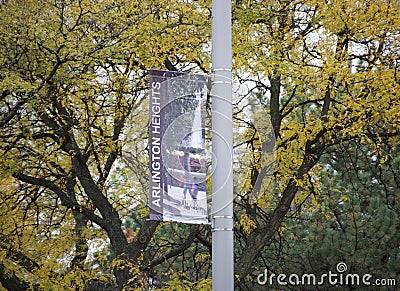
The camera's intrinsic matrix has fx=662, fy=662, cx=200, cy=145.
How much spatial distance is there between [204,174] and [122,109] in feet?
14.3

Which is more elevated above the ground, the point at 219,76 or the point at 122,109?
the point at 122,109

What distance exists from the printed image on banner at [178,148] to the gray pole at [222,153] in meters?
0.14

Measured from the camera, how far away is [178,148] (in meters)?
3.61

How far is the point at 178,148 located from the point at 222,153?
0.89 feet

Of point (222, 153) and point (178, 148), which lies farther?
point (178, 148)

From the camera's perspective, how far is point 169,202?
3.54 meters

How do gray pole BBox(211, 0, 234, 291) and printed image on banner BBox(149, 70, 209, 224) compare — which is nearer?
gray pole BBox(211, 0, 234, 291)

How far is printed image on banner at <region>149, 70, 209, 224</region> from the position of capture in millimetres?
3555

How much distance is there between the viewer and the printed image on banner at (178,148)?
3555 mm

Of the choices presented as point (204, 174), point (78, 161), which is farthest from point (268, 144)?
point (78, 161)

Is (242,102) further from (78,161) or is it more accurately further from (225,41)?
(78,161)

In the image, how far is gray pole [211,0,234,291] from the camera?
10.8 ft

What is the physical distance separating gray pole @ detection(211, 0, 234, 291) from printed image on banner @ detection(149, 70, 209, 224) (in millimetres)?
143

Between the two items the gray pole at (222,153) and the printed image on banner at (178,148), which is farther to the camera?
the printed image on banner at (178,148)
